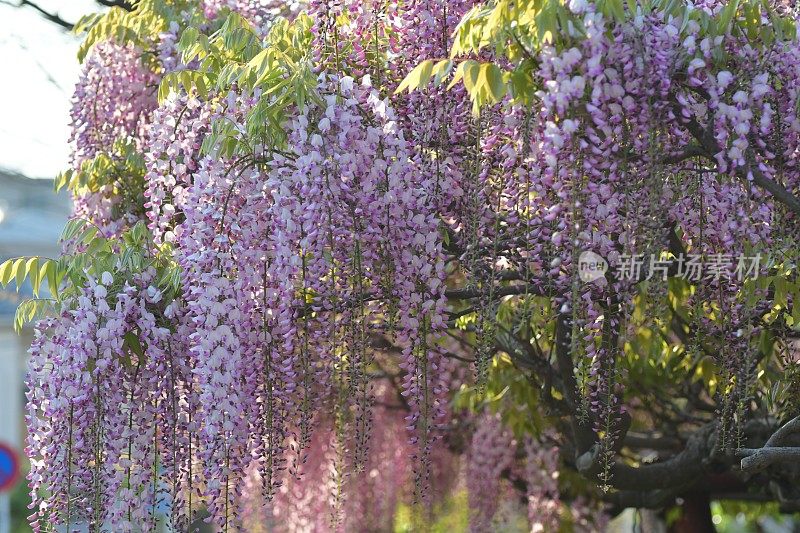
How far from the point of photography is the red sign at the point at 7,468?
684 centimetres

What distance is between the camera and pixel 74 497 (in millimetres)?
3736

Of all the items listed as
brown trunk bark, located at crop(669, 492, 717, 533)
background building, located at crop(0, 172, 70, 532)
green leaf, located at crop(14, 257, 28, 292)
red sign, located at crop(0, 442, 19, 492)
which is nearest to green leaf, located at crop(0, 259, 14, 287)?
green leaf, located at crop(14, 257, 28, 292)

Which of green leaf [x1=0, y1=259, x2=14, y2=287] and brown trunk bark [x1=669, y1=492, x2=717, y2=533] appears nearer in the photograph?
green leaf [x1=0, y1=259, x2=14, y2=287]

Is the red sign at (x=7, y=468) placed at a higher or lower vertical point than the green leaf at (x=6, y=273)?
lower

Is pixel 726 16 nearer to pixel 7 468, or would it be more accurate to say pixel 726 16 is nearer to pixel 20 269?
pixel 20 269

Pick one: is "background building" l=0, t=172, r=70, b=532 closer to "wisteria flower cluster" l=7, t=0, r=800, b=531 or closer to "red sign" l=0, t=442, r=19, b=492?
"red sign" l=0, t=442, r=19, b=492

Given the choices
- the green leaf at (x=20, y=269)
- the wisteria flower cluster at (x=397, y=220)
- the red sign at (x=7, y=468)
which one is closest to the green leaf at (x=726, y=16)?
the wisteria flower cluster at (x=397, y=220)

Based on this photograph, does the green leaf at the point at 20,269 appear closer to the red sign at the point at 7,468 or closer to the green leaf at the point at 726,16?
the green leaf at the point at 726,16

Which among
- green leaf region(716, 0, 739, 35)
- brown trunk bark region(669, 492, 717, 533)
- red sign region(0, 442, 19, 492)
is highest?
green leaf region(716, 0, 739, 35)

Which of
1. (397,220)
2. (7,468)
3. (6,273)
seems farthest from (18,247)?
(397,220)

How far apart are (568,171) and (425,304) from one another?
2.23 ft

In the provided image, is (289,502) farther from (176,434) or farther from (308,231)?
(308,231)

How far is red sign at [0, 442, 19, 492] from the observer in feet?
22.4

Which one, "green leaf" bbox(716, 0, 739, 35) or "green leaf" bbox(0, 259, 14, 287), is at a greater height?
"green leaf" bbox(716, 0, 739, 35)
